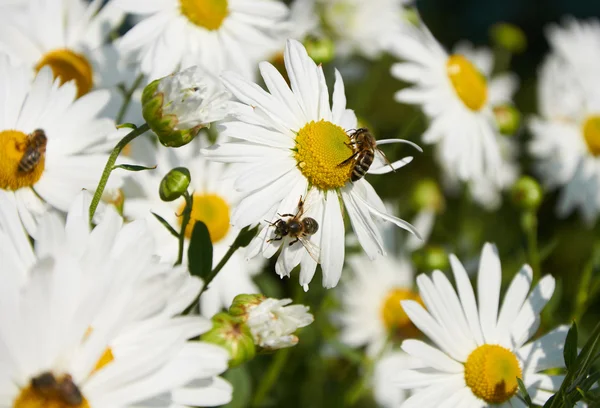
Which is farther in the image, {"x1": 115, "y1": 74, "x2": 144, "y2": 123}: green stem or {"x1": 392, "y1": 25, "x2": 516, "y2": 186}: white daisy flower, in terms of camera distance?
{"x1": 392, "y1": 25, "x2": 516, "y2": 186}: white daisy flower

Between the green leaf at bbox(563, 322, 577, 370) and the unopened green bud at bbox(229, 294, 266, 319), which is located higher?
the unopened green bud at bbox(229, 294, 266, 319)

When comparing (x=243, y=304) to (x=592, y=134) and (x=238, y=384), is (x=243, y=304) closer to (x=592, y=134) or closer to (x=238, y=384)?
(x=238, y=384)

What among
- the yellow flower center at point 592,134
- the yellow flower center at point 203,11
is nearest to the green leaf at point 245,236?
the yellow flower center at point 203,11

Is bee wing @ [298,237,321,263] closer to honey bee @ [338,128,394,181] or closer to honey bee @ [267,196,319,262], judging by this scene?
honey bee @ [267,196,319,262]

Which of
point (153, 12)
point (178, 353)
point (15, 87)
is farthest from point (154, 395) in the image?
point (153, 12)

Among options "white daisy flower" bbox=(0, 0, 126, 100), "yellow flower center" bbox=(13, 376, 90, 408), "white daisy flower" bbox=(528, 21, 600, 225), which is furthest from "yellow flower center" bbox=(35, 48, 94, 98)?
"white daisy flower" bbox=(528, 21, 600, 225)

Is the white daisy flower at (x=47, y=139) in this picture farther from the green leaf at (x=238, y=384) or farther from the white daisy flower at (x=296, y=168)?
the green leaf at (x=238, y=384)

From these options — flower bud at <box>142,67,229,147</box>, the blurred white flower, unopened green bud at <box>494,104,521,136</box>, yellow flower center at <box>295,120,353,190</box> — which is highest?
flower bud at <box>142,67,229,147</box>
